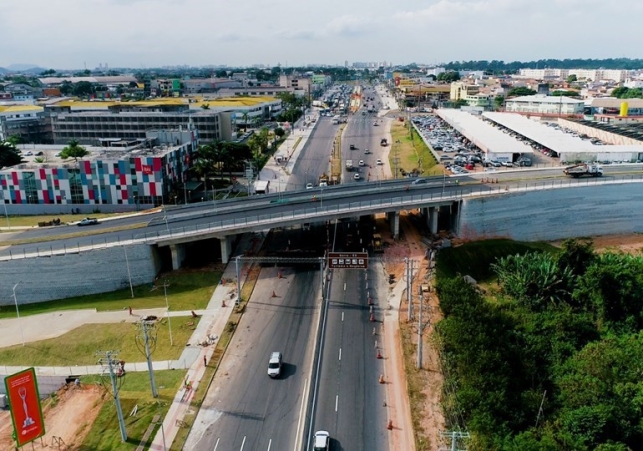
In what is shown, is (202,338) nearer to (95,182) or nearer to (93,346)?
(93,346)

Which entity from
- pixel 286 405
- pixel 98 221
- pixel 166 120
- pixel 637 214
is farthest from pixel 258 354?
pixel 166 120

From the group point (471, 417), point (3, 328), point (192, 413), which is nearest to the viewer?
point (471, 417)

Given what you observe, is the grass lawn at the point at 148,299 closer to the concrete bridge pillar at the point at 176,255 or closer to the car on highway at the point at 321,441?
the concrete bridge pillar at the point at 176,255

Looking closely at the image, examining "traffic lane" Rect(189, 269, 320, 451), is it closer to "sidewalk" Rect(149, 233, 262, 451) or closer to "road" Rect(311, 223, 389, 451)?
"sidewalk" Rect(149, 233, 262, 451)

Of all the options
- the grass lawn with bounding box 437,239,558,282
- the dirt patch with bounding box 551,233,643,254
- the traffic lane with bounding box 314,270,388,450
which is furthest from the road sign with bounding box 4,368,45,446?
the dirt patch with bounding box 551,233,643,254

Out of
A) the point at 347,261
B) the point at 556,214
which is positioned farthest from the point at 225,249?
the point at 556,214

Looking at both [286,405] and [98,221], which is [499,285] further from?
[98,221]
